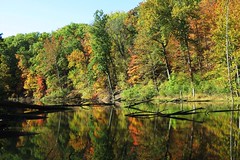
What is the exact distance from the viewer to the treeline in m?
39.4

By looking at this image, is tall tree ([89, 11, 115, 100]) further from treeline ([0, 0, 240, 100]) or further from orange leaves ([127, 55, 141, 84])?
orange leaves ([127, 55, 141, 84])

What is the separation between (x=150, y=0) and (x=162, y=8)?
2.16m

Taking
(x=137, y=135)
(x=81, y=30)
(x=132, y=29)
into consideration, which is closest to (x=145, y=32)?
(x=132, y=29)

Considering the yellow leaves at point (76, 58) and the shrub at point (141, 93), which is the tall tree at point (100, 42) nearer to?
the shrub at point (141, 93)

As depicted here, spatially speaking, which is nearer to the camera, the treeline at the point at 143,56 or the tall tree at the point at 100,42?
the treeline at the point at 143,56

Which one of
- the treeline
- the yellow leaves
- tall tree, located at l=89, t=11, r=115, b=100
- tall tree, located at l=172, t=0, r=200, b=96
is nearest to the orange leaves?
the treeline

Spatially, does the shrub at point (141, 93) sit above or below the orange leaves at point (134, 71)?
below

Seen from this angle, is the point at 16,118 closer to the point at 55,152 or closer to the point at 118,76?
the point at 55,152

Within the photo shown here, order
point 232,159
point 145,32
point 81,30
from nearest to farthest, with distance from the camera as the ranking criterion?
1. point 232,159
2. point 145,32
3. point 81,30

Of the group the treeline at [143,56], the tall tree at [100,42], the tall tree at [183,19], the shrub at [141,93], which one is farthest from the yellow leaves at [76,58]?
the tall tree at [183,19]

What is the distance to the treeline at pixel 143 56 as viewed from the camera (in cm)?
3938

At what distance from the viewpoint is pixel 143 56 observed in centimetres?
5447

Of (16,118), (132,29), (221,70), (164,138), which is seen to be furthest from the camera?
(132,29)

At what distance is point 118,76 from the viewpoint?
6262 centimetres
